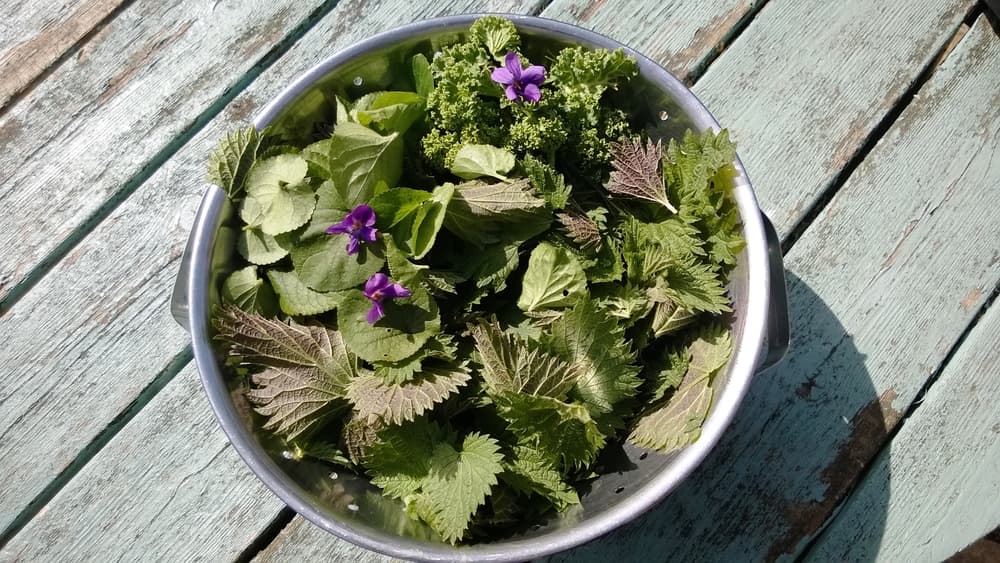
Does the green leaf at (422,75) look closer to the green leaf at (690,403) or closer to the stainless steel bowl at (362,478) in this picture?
the stainless steel bowl at (362,478)

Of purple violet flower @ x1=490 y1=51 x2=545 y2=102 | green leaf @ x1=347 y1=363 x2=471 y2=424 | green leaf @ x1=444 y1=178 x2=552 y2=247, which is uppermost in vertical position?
purple violet flower @ x1=490 y1=51 x2=545 y2=102

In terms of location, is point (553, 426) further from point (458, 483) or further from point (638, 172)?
point (638, 172)

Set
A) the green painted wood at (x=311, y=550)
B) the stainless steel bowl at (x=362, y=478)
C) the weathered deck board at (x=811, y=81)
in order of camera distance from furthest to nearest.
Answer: the weathered deck board at (x=811, y=81), the green painted wood at (x=311, y=550), the stainless steel bowl at (x=362, y=478)

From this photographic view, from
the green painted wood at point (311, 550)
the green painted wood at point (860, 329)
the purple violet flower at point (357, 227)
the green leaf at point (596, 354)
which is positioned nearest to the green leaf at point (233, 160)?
the purple violet flower at point (357, 227)

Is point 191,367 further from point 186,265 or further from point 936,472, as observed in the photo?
point 936,472

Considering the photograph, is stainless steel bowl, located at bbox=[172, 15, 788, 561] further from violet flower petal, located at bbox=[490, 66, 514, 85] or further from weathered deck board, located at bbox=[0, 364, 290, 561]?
weathered deck board, located at bbox=[0, 364, 290, 561]

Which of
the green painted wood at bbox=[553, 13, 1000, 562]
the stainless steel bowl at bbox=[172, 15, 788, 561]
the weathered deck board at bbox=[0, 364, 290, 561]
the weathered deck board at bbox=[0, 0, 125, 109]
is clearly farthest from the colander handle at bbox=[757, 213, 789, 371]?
→ the weathered deck board at bbox=[0, 0, 125, 109]

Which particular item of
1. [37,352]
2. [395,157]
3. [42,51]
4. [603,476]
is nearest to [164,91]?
[42,51]
